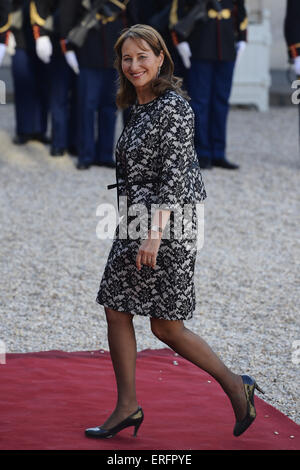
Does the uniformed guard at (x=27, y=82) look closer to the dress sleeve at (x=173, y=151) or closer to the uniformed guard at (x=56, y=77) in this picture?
the uniformed guard at (x=56, y=77)

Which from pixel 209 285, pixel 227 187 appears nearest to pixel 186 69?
pixel 227 187

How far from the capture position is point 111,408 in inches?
114

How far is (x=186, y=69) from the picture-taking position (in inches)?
286

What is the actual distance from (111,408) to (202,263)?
213 cm

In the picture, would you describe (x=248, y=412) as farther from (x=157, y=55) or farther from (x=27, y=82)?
(x=27, y=82)

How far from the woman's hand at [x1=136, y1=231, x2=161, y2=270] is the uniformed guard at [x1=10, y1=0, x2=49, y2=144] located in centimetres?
553

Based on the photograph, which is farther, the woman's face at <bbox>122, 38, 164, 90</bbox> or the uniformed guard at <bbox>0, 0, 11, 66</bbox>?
the uniformed guard at <bbox>0, 0, 11, 66</bbox>

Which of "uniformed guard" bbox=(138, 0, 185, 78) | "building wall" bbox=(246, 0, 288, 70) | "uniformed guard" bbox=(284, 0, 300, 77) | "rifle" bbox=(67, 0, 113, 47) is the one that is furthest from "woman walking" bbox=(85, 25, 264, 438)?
"building wall" bbox=(246, 0, 288, 70)

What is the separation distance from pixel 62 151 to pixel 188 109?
17.5 ft

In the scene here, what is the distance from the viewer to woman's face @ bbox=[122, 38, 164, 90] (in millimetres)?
2555

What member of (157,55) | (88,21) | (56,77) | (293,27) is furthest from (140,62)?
(56,77)

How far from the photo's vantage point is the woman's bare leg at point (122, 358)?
258 cm

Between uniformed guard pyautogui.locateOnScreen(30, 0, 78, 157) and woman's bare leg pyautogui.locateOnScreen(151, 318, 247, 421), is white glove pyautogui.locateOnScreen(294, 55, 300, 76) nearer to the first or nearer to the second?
uniformed guard pyautogui.locateOnScreen(30, 0, 78, 157)
